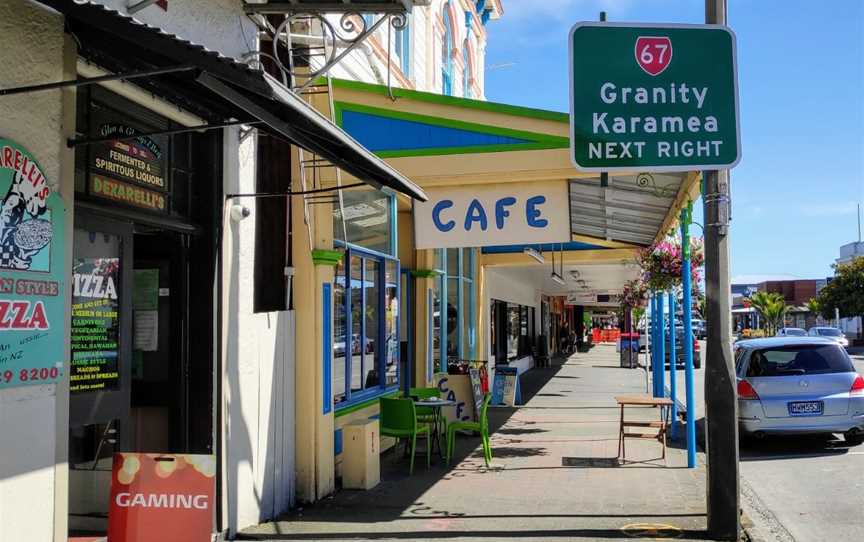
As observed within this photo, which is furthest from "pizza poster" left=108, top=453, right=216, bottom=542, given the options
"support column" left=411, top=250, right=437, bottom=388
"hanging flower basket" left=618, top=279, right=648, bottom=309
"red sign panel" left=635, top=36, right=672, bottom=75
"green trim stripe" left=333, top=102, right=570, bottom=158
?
"hanging flower basket" left=618, top=279, right=648, bottom=309

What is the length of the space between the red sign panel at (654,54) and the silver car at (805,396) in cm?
625

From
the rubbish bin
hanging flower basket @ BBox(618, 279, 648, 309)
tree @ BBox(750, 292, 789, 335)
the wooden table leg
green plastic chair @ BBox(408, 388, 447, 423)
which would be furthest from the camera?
tree @ BBox(750, 292, 789, 335)

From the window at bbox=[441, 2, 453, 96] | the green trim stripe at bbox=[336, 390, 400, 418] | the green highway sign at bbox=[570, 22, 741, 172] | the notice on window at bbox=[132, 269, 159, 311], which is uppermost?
the window at bbox=[441, 2, 453, 96]

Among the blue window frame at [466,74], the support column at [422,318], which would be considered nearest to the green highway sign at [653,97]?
the support column at [422,318]

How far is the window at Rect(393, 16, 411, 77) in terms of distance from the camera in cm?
1364

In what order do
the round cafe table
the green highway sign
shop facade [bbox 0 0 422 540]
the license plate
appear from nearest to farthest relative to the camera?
shop facade [bbox 0 0 422 540], the green highway sign, the round cafe table, the license plate

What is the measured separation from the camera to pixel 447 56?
18.1m

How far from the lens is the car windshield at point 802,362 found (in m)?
11.7

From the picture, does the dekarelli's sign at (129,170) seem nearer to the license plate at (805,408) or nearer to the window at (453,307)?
the window at (453,307)

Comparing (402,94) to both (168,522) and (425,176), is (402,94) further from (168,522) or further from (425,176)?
(168,522)

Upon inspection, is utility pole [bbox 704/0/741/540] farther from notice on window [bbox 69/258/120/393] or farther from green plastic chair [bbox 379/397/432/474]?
notice on window [bbox 69/258/120/393]

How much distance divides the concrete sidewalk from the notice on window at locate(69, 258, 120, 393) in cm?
205

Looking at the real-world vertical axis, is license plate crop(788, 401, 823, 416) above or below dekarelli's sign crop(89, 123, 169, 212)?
below

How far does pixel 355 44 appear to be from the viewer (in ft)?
21.2
